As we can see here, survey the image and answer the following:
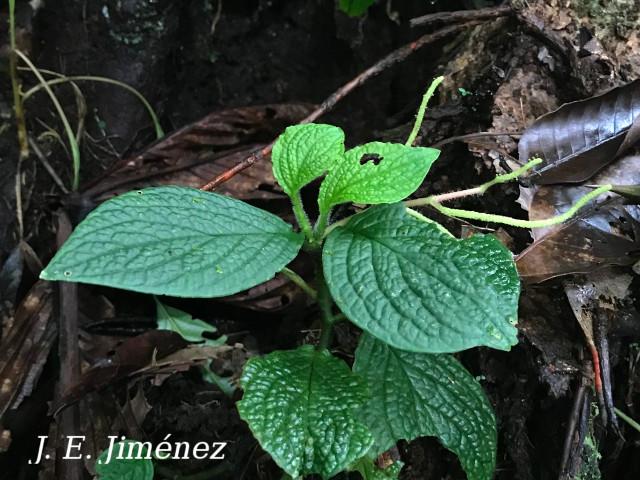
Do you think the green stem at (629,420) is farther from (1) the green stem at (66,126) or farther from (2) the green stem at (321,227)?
(1) the green stem at (66,126)

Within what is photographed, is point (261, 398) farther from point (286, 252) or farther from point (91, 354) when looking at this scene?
point (91, 354)

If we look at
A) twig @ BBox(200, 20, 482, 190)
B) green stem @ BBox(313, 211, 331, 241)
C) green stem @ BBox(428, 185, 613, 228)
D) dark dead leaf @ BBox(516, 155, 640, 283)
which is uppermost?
twig @ BBox(200, 20, 482, 190)

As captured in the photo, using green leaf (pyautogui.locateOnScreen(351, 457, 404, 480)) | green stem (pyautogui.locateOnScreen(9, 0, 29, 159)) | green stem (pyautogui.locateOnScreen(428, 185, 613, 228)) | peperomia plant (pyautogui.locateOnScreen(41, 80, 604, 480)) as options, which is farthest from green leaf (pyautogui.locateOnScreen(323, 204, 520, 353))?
green stem (pyautogui.locateOnScreen(9, 0, 29, 159))

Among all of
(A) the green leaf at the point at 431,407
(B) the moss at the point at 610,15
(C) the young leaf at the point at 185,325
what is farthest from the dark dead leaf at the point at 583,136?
(C) the young leaf at the point at 185,325

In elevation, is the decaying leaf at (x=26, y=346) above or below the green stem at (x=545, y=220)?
below

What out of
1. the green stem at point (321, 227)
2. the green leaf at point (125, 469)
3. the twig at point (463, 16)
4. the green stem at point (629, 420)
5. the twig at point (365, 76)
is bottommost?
the green stem at point (629, 420)

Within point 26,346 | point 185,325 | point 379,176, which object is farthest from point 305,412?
point 26,346

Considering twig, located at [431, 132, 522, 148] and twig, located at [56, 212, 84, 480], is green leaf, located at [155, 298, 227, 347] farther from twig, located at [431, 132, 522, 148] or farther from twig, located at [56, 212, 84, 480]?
twig, located at [431, 132, 522, 148]

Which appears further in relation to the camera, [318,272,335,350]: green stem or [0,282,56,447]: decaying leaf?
[0,282,56,447]: decaying leaf

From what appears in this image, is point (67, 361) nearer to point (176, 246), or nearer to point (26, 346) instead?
point (26, 346)
